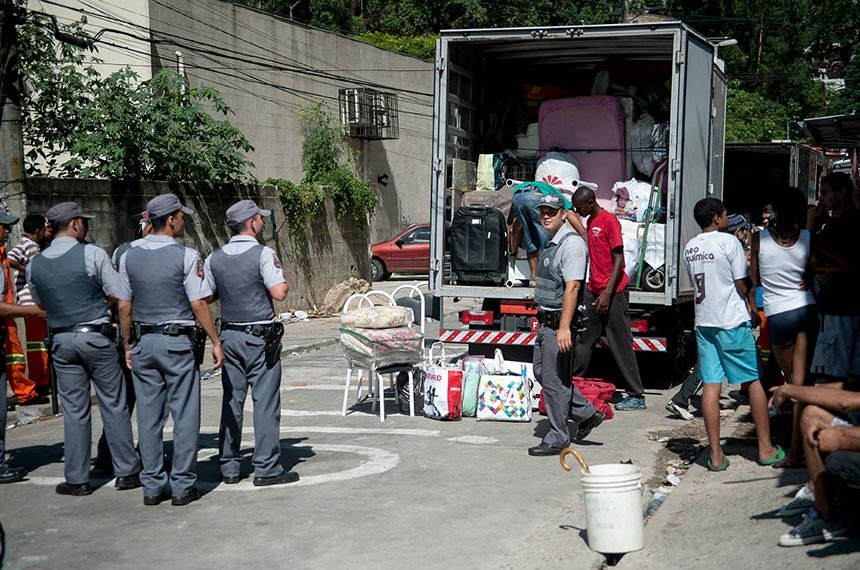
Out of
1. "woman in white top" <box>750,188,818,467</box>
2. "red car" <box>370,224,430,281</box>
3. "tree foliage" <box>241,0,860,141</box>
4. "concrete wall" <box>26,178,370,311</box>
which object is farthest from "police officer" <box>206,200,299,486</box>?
"tree foliage" <box>241,0,860,141</box>

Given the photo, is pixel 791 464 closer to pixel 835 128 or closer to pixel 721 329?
pixel 721 329

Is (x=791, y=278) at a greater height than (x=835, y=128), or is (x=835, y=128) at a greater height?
(x=835, y=128)

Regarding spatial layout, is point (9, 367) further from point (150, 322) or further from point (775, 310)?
point (775, 310)

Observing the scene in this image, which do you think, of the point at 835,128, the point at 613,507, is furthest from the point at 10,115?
the point at 835,128

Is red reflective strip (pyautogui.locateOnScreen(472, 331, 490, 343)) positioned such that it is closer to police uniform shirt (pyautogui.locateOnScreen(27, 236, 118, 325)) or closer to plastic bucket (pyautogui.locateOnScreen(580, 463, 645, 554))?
police uniform shirt (pyautogui.locateOnScreen(27, 236, 118, 325))

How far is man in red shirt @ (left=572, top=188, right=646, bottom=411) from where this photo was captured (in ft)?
32.2

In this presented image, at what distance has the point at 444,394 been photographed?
9.45 meters

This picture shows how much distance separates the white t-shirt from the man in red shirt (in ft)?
7.57

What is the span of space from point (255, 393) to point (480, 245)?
4444mm

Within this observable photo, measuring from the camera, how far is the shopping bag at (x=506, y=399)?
947 centimetres

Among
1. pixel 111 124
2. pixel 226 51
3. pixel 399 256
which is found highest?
pixel 226 51

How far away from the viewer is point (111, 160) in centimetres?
1477

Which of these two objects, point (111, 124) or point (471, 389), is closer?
point (471, 389)

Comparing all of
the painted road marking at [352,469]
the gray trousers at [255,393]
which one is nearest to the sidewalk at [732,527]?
the painted road marking at [352,469]
